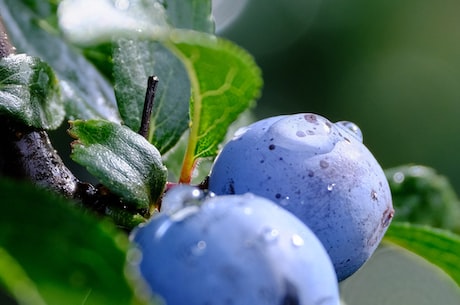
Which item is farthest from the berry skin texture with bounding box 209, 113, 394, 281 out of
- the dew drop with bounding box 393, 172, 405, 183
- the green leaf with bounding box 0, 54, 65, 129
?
the dew drop with bounding box 393, 172, 405, 183

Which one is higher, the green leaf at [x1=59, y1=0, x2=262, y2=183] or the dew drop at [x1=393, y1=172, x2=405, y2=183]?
the green leaf at [x1=59, y1=0, x2=262, y2=183]

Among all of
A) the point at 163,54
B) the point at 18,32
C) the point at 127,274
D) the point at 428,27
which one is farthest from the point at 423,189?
the point at 428,27

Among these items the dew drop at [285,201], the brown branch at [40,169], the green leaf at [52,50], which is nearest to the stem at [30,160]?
the brown branch at [40,169]

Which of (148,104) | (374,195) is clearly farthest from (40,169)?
(374,195)

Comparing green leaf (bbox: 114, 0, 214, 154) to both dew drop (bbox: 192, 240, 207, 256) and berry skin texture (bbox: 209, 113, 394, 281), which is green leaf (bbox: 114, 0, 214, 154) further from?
dew drop (bbox: 192, 240, 207, 256)

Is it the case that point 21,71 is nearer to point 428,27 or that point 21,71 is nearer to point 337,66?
point 337,66
